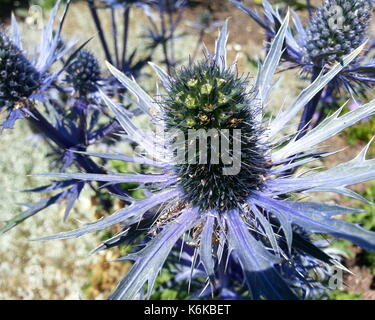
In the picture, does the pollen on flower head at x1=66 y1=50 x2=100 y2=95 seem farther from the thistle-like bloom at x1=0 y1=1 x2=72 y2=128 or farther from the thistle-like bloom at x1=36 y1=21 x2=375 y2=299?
the thistle-like bloom at x1=36 y1=21 x2=375 y2=299

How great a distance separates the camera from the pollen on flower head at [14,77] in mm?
1457

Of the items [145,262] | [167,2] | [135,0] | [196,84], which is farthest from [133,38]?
[145,262]

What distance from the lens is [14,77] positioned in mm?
1480

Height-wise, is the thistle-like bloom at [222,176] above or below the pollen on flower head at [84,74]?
below

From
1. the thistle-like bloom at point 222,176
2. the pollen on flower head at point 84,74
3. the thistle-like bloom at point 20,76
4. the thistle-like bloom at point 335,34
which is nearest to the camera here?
the thistle-like bloom at point 222,176

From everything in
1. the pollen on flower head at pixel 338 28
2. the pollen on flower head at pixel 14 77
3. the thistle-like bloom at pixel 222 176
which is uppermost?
the pollen on flower head at pixel 338 28

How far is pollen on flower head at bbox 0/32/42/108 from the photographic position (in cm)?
146

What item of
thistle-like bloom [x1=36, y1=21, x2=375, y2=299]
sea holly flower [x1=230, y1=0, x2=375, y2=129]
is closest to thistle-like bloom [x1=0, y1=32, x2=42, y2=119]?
thistle-like bloom [x1=36, y1=21, x2=375, y2=299]

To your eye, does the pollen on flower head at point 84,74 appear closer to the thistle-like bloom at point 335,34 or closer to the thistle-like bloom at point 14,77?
the thistle-like bloom at point 14,77

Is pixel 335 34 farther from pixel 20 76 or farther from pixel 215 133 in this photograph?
pixel 20 76

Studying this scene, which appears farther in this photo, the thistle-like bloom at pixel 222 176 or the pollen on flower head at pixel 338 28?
the pollen on flower head at pixel 338 28

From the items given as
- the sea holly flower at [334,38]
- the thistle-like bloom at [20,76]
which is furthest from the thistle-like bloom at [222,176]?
the thistle-like bloom at [20,76]

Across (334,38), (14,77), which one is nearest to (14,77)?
(14,77)

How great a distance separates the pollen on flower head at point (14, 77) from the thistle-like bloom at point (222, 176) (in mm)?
491
